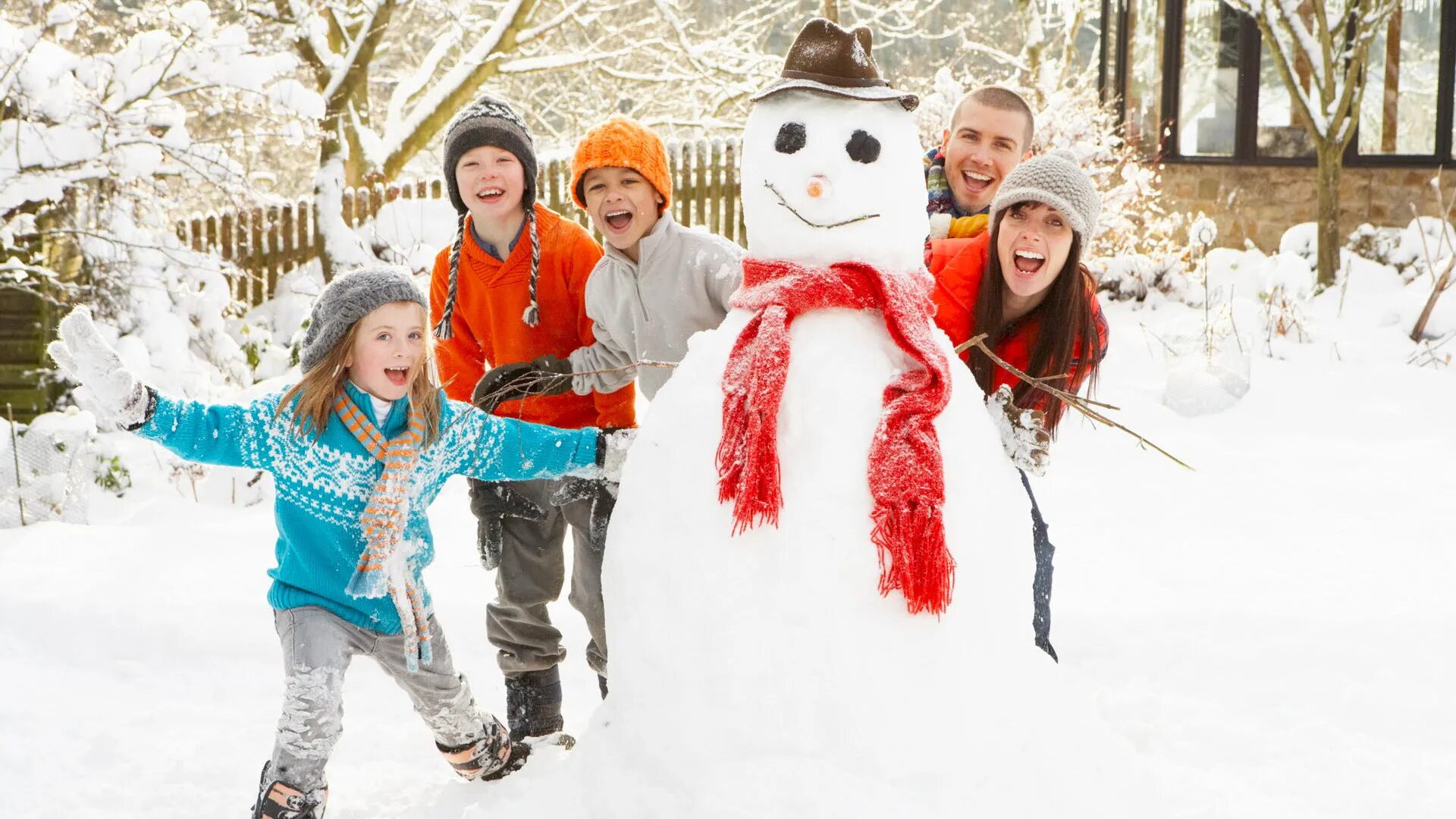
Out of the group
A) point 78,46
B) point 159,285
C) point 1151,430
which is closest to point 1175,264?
point 1151,430

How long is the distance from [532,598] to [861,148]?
1568 millimetres

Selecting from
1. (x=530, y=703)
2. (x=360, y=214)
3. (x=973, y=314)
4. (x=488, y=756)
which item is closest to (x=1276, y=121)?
(x=360, y=214)

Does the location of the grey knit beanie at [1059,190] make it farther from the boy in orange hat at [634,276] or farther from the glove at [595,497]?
the glove at [595,497]

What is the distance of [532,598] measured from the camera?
307cm

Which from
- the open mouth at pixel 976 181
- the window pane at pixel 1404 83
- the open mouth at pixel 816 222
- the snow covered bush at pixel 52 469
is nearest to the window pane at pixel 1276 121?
the window pane at pixel 1404 83

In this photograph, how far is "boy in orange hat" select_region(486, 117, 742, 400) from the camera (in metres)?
2.73

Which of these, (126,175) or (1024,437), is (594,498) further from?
(126,175)

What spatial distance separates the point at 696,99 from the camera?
1443 cm

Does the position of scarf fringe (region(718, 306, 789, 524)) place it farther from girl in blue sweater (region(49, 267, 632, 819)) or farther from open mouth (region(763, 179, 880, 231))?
girl in blue sweater (region(49, 267, 632, 819))

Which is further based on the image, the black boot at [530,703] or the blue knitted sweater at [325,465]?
the black boot at [530,703]

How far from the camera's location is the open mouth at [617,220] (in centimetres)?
275

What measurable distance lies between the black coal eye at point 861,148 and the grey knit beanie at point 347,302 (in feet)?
3.39

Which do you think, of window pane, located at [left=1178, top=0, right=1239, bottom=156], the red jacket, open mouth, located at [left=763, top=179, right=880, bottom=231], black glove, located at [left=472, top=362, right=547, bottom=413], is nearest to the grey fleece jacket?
black glove, located at [left=472, top=362, right=547, bottom=413]

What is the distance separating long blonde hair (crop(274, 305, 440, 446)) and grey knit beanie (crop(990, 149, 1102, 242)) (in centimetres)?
134
